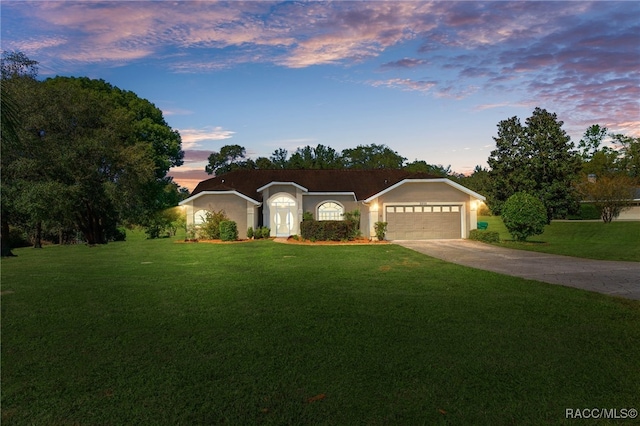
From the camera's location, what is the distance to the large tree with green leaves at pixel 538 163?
119 ft

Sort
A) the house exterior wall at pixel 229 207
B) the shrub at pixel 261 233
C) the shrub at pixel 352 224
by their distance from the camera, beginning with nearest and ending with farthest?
the shrub at pixel 352 224 < the shrub at pixel 261 233 < the house exterior wall at pixel 229 207

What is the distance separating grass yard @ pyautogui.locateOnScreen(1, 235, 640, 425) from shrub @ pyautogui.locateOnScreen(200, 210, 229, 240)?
15.9 meters

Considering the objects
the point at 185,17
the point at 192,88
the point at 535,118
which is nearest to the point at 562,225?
the point at 535,118

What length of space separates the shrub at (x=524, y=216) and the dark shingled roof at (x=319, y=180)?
22.5 ft

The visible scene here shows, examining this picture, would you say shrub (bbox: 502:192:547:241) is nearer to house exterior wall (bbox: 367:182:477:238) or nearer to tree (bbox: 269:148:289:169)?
house exterior wall (bbox: 367:182:477:238)

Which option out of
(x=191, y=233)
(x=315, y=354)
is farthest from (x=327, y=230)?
(x=315, y=354)

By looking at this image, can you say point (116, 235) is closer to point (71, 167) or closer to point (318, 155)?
point (71, 167)

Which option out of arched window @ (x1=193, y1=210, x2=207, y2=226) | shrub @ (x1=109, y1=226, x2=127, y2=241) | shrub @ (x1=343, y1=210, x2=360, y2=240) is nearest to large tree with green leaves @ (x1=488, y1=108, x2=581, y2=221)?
shrub @ (x1=343, y1=210, x2=360, y2=240)

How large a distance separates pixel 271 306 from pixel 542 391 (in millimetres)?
4657

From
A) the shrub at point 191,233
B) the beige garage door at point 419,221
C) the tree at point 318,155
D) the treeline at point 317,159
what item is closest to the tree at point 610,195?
the treeline at point 317,159

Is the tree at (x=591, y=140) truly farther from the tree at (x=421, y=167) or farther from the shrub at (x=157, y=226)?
the shrub at (x=157, y=226)

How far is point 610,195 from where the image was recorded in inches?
1485

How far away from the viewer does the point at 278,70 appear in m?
19.0

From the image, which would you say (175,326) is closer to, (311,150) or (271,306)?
(271,306)
